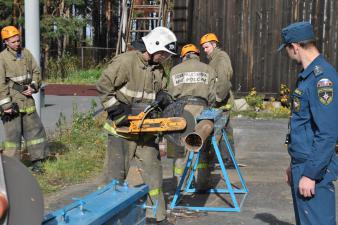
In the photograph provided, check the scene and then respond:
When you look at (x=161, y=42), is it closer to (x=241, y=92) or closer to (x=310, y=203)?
(x=310, y=203)

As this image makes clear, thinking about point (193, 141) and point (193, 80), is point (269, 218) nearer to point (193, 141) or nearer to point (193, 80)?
point (193, 141)

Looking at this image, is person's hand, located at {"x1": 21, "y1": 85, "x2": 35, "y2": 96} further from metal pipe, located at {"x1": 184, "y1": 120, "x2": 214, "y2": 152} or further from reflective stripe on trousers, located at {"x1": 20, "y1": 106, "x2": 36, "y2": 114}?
metal pipe, located at {"x1": 184, "y1": 120, "x2": 214, "y2": 152}

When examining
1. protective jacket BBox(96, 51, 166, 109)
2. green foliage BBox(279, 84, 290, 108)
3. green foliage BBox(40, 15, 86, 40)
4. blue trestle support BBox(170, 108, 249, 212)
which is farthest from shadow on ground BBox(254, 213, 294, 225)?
green foliage BBox(40, 15, 86, 40)

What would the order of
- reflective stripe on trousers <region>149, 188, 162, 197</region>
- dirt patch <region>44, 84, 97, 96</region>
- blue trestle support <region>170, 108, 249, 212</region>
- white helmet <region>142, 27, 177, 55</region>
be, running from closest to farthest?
white helmet <region>142, 27, 177, 55</region>
reflective stripe on trousers <region>149, 188, 162, 197</region>
blue trestle support <region>170, 108, 249, 212</region>
dirt patch <region>44, 84, 97, 96</region>

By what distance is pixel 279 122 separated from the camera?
13.2 meters

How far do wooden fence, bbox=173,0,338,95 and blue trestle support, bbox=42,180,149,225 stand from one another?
34.3 ft

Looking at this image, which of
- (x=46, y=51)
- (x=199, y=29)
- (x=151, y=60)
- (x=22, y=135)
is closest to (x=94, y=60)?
(x=46, y=51)

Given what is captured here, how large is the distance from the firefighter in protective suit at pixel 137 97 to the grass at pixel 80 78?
1554cm

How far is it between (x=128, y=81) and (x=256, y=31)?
9.63 metres

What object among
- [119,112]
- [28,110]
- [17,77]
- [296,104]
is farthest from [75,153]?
[296,104]

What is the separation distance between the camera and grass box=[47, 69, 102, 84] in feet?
68.9

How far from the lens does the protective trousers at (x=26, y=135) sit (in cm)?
748

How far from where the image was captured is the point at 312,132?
12.3ft

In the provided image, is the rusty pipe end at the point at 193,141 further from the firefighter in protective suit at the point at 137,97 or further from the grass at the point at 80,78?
the grass at the point at 80,78
